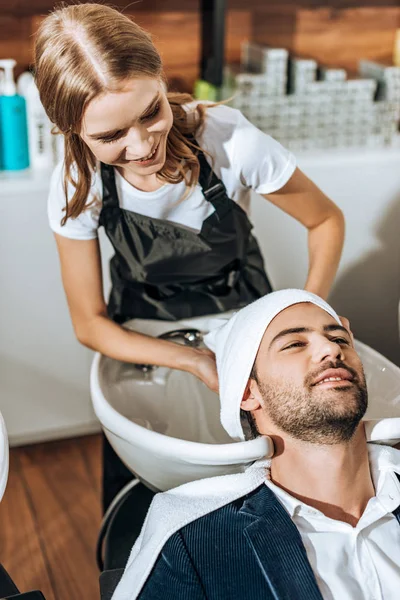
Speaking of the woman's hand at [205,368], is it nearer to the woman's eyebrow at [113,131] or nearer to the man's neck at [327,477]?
the man's neck at [327,477]

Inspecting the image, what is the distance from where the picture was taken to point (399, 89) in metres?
2.29

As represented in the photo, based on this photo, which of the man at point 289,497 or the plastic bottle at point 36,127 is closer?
the man at point 289,497

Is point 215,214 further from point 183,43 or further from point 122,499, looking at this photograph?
point 183,43

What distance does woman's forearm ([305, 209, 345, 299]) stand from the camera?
1.57 meters

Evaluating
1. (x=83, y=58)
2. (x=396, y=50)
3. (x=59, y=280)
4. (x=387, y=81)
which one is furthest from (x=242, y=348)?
(x=396, y=50)

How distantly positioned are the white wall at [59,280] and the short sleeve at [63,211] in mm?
535

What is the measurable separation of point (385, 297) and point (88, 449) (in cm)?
99

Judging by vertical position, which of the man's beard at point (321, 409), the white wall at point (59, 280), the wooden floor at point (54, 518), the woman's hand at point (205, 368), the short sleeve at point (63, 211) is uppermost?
the short sleeve at point (63, 211)

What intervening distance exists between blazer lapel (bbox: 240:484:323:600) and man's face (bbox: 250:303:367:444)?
123 mm

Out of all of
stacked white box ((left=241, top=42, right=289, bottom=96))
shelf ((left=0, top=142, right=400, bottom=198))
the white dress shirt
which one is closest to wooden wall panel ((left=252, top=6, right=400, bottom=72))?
stacked white box ((left=241, top=42, right=289, bottom=96))

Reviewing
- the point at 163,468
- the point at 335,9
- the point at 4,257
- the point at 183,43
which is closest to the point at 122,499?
the point at 163,468

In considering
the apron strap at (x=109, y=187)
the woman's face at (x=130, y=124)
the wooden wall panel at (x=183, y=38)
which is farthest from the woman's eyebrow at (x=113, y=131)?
the wooden wall panel at (x=183, y=38)

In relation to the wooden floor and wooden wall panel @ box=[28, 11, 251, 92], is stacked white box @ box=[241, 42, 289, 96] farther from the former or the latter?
the wooden floor

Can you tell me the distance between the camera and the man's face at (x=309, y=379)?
1234 mm
